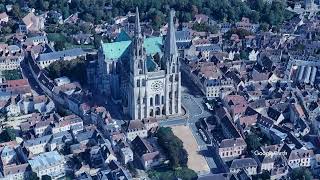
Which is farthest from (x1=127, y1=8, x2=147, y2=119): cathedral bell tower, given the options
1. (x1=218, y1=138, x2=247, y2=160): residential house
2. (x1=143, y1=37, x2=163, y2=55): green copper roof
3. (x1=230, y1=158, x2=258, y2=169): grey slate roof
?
(x1=230, y1=158, x2=258, y2=169): grey slate roof

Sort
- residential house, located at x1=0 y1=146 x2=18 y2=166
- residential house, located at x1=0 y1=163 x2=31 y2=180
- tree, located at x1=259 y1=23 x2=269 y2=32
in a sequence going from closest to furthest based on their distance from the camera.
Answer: residential house, located at x1=0 y1=163 x2=31 y2=180 < residential house, located at x1=0 y1=146 x2=18 y2=166 < tree, located at x1=259 y1=23 x2=269 y2=32

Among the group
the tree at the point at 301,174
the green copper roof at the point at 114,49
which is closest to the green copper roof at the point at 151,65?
the green copper roof at the point at 114,49

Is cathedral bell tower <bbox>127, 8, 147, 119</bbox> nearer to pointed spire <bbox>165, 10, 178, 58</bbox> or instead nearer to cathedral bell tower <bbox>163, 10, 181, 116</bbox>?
pointed spire <bbox>165, 10, 178, 58</bbox>

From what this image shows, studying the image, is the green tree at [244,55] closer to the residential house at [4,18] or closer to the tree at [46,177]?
the tree at [46,177]

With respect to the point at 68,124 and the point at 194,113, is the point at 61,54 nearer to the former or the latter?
the point at 68,124

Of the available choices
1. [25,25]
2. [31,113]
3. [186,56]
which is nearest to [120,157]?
[31,113]

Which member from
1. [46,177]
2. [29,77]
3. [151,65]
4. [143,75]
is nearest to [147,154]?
[46,177]

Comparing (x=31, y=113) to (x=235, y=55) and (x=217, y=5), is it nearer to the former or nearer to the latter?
(x=235, y=55)
